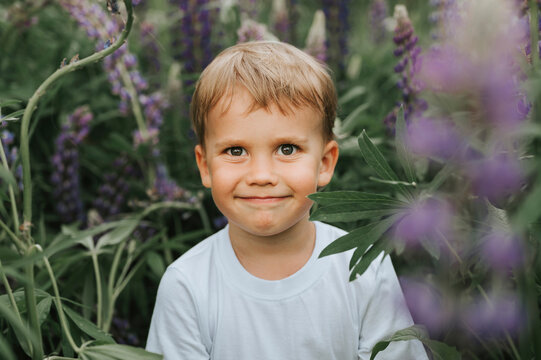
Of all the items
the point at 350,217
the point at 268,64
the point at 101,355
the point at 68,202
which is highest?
the point at 268,64

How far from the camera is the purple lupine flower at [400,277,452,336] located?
1539mm

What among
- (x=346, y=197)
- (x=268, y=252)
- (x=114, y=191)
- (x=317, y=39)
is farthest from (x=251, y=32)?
(x=346, y=197)

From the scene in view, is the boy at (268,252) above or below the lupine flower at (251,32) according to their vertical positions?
below

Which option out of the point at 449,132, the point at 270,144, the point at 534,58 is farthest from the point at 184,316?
Answer: the point at 534,58

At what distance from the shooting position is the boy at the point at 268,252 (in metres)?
1.40

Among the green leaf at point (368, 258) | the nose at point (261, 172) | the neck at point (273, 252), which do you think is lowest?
the neck at point (273, 252)

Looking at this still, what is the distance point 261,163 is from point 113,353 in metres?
0.56

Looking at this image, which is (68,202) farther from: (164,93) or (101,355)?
(101,355)

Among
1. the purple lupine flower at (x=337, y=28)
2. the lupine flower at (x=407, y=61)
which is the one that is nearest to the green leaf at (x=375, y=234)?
the lupine flower at (x=407, y=61)

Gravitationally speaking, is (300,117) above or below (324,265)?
above

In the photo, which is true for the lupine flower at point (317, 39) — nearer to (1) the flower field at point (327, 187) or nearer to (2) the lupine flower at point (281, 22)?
(1) the flower field at point (327, 187)

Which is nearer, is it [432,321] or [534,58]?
[534,58]

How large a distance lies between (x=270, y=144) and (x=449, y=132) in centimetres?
51

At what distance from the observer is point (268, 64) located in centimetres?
144
